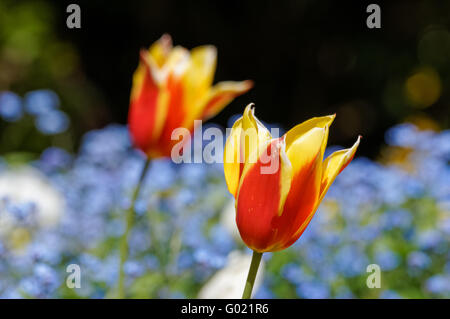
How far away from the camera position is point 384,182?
5.23ft

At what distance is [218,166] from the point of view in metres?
1.90

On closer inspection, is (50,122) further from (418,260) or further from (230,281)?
(418,260)

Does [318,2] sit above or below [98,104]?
above

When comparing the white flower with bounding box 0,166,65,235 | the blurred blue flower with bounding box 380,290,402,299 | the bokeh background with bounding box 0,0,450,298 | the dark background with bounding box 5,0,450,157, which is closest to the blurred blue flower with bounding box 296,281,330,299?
the bokeh background with bounding box 0,0,450,298

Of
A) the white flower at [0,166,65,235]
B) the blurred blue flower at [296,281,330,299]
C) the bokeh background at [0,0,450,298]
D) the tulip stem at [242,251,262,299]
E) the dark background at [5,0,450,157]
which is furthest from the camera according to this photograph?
the dark background at [5,0,450,157]

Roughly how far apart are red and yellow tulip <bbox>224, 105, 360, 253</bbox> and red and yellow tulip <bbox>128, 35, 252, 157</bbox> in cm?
32

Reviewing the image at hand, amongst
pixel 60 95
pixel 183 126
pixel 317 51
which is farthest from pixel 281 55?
pixel 183 126

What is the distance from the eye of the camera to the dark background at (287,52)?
3207 millimetres

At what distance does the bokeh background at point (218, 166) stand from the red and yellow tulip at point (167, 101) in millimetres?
205

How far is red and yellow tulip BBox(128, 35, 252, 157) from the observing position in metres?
1.08

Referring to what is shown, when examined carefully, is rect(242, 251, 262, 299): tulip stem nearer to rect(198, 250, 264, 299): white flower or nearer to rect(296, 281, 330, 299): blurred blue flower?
rect(198, 250, 264, 299): white flower

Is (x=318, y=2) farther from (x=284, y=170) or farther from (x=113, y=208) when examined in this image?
(x=284, y=170)

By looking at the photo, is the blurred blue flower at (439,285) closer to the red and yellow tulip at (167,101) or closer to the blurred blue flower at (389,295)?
the blurred blue flower at (389,295)

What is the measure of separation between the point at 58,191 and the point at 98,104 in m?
1.52
